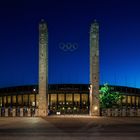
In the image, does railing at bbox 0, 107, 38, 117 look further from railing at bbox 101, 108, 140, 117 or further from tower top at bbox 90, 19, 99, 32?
tower top at bbox 90, 19, 99, 32

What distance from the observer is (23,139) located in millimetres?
17594

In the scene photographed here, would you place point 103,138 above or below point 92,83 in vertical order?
below

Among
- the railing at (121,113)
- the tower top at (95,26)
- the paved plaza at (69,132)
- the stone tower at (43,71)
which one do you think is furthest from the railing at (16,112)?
the paved plaza at (69,132)

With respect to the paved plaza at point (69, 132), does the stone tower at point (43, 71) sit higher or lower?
higher

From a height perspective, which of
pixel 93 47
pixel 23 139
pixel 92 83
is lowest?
pixel 23 139

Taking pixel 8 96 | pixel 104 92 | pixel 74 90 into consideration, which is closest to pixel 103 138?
pixel 104 92

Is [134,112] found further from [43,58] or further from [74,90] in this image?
[74,90]

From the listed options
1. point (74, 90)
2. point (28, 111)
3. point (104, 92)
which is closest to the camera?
point (28, 111)

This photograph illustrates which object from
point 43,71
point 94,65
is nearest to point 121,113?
point 94,65

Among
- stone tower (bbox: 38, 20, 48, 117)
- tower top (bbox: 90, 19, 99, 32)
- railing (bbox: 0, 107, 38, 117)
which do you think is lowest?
railing (bbox: 0, 107, 38, 117)

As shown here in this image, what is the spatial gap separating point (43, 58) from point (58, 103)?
54.7 m

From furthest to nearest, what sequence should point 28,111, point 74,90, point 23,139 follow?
point 74,90, point 28,111, point 23,139

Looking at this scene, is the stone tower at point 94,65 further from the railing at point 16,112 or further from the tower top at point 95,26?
the railing at point 16,112

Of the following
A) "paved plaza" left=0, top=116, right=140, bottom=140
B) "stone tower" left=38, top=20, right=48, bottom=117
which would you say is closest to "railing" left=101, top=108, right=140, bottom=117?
"stone tower" left=38, top=20, right=48, bottom=117
